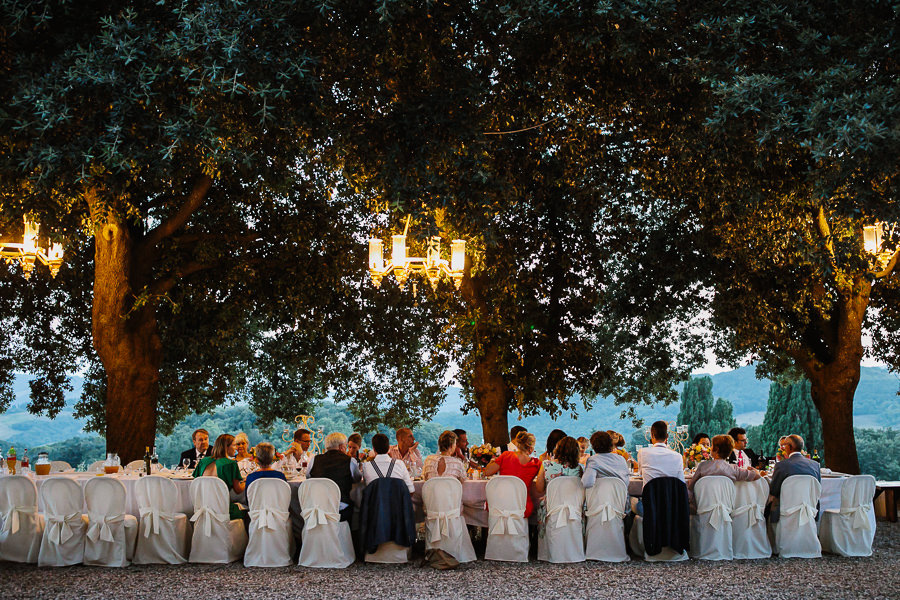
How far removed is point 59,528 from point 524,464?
4.57 metres

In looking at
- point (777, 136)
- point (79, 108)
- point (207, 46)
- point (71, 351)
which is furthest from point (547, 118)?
point (71, 351)

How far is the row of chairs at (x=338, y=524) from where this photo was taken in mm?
7750

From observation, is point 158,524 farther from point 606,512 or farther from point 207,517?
point 606,512

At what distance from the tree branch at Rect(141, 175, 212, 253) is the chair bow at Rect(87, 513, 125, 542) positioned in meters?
5.01

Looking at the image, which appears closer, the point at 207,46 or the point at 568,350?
the point at 207,46

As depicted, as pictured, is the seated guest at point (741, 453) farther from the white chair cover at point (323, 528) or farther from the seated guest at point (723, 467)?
the white chair cover at point (323, 528)

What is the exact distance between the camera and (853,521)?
8.48 meters

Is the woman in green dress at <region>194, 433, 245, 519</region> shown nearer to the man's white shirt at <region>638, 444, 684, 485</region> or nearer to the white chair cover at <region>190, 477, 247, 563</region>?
the white chair cover at <region>190, 477, 247, 563</region>

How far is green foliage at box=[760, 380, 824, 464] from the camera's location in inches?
901

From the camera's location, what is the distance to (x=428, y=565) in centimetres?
791

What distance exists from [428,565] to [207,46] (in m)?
5.16

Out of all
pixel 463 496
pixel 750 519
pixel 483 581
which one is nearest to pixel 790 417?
pixel 750 519

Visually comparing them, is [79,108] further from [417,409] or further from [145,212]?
[417,409]

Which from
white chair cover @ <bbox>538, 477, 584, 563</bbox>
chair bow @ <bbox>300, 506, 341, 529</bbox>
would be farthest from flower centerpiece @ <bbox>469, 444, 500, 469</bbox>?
chair bow @ <bbox>300, 506, 341, 529</bbox>
